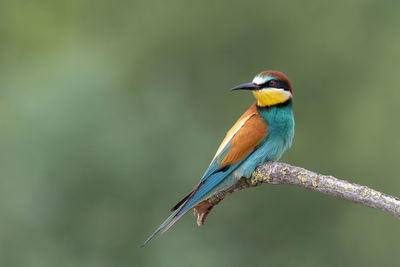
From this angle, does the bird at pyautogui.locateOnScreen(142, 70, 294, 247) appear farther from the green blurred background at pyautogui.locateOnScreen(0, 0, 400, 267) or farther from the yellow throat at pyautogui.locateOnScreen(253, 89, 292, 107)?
the green blurred background at pyautogui.locateOnScreen(0, 0, 400, 267)

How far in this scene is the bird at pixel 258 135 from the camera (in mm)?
3955

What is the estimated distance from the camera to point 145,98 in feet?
33.9

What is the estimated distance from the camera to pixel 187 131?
9297 mm

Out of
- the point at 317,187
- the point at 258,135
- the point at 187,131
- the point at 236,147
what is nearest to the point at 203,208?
the point at 236,147

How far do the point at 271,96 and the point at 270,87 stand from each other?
0.18 ft

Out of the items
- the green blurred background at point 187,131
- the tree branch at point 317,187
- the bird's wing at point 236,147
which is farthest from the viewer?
the green blurred background at point 187,131

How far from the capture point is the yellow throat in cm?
403

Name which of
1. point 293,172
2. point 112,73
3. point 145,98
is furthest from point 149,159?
point 293,172

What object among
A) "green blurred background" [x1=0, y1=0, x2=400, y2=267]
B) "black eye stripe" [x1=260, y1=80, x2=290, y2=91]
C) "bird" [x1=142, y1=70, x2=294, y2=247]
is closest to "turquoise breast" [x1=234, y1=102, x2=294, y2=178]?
"bird" [x1=142, y1=70, x2=294, y2=247]

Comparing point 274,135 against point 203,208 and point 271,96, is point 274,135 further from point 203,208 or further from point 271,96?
point 203,208

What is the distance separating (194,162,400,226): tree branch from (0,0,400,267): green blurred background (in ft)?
13.7

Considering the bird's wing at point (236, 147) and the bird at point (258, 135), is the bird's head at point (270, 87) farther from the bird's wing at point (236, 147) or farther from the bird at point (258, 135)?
the bird's wing at point (236, 147)

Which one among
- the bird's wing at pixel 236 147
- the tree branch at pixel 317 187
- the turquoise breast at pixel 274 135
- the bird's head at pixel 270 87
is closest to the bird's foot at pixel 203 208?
Answer: the tree branch at pixel 317 187

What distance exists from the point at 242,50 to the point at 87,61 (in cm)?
253
